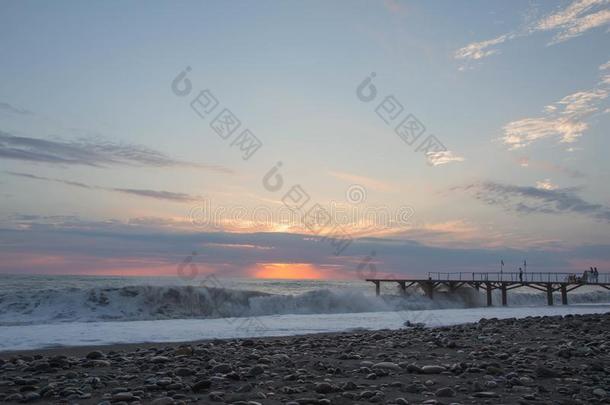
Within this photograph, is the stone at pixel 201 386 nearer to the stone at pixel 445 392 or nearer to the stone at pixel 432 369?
the stone at pixel 445 392

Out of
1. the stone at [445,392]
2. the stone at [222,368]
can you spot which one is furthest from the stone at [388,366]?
the stone at [222,368]

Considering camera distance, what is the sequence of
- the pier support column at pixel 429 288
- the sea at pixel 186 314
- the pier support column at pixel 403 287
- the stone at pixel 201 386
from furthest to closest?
the pier support column at pixel 403 287 < the pier support column at pixel 429 288 < the sea at pixel 186 314 < the stone at pixel 201 386

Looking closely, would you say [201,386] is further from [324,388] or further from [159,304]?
[159,304]

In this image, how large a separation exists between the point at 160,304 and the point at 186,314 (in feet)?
5.99

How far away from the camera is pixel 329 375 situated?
917 cm

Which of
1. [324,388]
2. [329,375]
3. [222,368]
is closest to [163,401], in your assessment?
[324,388]

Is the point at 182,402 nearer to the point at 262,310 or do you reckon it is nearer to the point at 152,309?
the point at 152,309

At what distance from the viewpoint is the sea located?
19125 mm

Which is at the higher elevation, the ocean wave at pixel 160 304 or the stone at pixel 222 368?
the ocean wave at pixel 160 304

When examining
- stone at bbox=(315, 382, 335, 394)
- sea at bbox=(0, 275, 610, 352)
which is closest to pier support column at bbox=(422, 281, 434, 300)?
sea at bbox=(0, 275, 610, 352)

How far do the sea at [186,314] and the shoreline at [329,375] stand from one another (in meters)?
5.19

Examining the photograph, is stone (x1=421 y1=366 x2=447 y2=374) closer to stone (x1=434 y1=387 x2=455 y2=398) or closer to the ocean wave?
stone (x1=434 y1=387 x2=455 y2=398)

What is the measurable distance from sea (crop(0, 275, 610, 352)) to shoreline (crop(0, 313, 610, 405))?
5187mm

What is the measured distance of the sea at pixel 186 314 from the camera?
62.7ft
